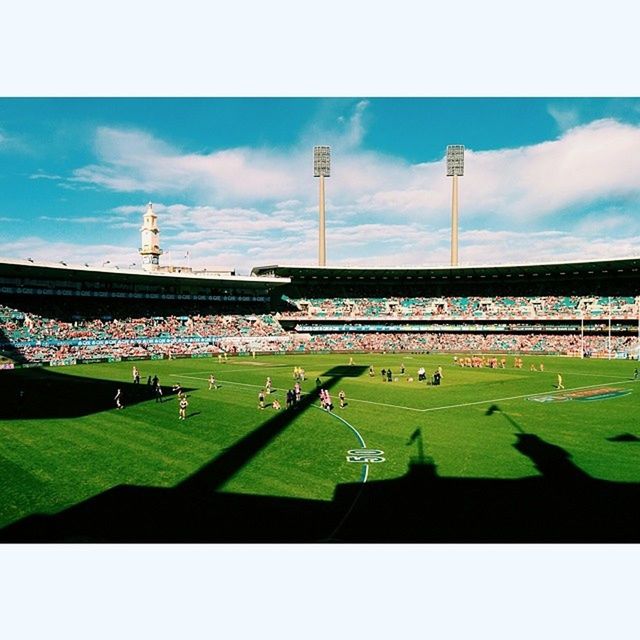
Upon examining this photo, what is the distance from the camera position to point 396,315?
89.1 metres

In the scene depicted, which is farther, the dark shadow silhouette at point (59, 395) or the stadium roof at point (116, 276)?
the stadium roof at point (116, 276)

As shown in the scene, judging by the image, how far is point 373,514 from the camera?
1312cm

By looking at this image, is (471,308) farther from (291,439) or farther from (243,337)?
(291,439)

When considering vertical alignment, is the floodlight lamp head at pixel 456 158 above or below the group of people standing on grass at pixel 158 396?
above

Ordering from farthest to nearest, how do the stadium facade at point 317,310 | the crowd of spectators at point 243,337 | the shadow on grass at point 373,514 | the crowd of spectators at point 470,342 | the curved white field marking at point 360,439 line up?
the crowd of spectators at point 470,342, the stadium facade at point 317,310, the crowd of spectators at point 243,337, the curved white field marking at point 360,439, the shadow on grass at point 373,514

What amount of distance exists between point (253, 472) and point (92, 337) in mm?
58229

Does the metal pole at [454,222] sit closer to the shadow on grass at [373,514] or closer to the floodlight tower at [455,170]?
the floodlight tower at [455,170]

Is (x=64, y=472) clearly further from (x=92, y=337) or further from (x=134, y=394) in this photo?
(x=92, y=337)

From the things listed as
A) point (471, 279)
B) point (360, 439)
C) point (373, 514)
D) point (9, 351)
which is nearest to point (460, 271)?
point (471, 279)

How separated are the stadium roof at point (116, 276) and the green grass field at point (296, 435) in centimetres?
2795

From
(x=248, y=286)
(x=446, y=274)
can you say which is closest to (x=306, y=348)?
(x=248, y=286)

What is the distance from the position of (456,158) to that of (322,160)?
2550 cm

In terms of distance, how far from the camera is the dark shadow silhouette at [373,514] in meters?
11.9

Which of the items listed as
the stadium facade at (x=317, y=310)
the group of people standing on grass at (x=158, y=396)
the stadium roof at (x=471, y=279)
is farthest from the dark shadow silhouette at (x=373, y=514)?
the stadium roof at (x=471, y=279)
